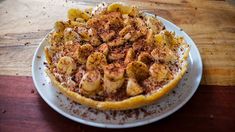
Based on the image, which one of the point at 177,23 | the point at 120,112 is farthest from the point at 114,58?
the point at 177,23

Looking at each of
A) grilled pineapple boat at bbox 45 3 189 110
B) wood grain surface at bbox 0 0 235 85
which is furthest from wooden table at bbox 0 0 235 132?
grilled pineapple boat at bbox 45 3 189 110

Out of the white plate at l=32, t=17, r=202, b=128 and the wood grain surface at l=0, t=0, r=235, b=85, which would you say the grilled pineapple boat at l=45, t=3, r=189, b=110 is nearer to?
the white plate at l=32, t=17, r=202, b=128

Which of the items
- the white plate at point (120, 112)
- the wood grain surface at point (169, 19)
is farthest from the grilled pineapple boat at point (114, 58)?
the wood grain surface at point (169, 19)

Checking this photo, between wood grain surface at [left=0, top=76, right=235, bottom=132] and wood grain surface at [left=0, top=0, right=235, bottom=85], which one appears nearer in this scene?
wood grain surface at [left=0, top=76, right=235, bottom=132]

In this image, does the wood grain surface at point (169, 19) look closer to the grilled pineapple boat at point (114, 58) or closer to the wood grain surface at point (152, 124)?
the wood grain surface at point (152, 124)

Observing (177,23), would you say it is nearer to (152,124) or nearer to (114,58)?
(114,58)
